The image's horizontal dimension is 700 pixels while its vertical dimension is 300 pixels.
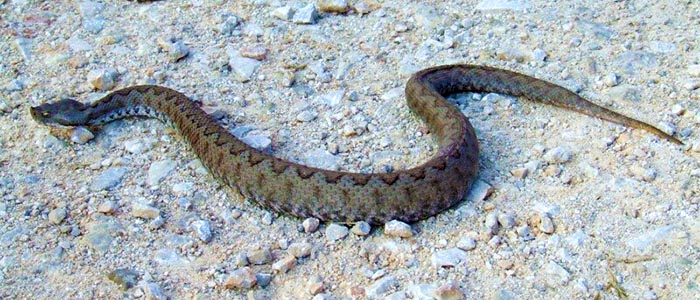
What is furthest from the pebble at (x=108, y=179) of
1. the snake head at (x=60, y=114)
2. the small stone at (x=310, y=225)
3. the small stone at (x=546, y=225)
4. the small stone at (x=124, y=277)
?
the small stone at (x=546, y=225)

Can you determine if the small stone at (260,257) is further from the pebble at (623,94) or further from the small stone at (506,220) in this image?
the pebble at (623,94)

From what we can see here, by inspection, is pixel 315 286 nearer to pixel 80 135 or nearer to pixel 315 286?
pixel 315 286

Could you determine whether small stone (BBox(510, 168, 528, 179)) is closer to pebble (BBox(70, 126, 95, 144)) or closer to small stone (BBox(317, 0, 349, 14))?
small stone (BBox(317, 0, 349, 14))

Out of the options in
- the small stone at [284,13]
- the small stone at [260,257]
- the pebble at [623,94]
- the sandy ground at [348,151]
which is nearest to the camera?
the sandy ground at [348,151]

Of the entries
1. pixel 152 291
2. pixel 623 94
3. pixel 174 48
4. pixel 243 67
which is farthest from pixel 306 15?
pixel 152 291

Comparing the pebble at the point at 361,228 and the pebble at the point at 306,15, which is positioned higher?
the pebble at the point at 361,228

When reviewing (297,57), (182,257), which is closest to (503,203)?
(182,257)

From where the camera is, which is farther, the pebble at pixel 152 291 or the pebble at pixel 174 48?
the pebble at pixel 174 48
